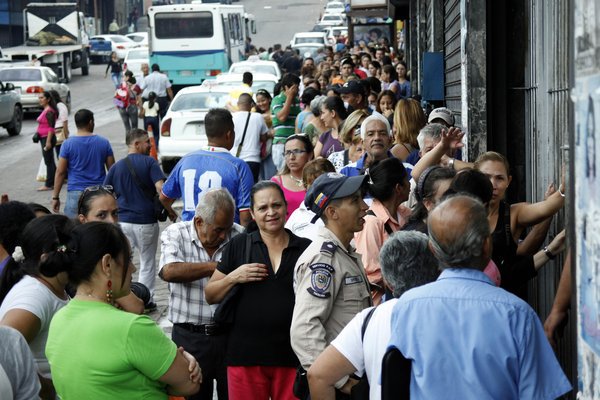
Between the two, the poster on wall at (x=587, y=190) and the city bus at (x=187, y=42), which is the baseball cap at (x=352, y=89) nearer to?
the poster on wall at (x=587, y=190)

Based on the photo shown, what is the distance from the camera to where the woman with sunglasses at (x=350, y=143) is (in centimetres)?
942

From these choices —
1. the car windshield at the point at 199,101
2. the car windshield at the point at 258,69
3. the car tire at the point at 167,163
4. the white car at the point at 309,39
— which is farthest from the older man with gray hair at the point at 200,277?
the white car at the point at 309,39

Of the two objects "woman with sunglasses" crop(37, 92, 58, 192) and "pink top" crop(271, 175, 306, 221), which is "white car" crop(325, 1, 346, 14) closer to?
"woman with sunglasses" crop(37, 92, 58, 192)

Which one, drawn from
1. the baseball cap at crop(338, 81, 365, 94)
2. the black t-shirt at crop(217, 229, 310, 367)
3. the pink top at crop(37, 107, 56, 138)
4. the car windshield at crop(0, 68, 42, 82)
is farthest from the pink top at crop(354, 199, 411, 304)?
the car windshield at crop(0, 68, 42, 82)

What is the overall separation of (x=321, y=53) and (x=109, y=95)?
8.97 metres

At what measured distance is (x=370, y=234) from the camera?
6078 mm

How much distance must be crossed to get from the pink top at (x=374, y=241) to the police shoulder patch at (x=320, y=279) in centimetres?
95

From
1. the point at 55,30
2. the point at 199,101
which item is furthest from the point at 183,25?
the point at 199,101

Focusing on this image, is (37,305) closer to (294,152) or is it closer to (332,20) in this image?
(294,152)

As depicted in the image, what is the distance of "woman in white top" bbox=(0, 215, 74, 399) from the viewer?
184 inches

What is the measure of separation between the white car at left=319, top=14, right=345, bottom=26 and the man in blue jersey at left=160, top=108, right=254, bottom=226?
56704mm

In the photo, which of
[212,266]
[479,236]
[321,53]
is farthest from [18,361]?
[321,53]

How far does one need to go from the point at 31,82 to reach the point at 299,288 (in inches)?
1181

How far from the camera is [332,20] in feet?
218
